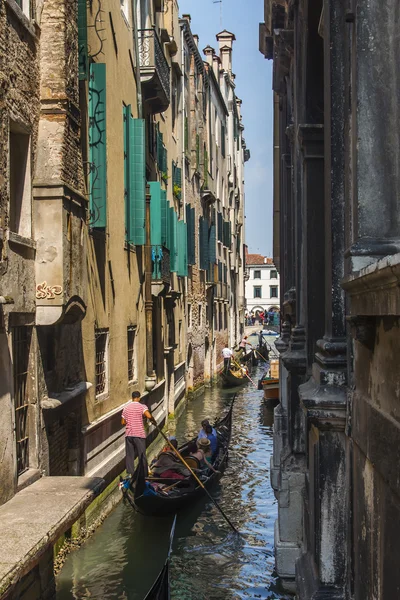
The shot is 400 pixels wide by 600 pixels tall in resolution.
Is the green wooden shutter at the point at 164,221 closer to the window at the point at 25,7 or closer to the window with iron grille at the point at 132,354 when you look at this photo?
the window with iron grille at the point at 132,354

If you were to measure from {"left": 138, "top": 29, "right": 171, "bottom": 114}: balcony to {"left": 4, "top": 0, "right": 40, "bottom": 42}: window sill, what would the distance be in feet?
24.0

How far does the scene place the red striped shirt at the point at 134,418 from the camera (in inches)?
464

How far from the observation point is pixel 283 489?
26.0ft

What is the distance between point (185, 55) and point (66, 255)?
749 inches

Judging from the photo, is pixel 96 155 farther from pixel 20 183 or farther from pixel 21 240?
pixel 21 240

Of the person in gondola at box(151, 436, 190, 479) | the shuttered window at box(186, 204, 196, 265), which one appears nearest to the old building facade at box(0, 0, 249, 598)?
the shuttered window at box(186, 204, 196, 265)

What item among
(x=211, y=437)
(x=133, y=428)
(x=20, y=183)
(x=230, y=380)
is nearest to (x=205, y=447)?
(x=211, y=437)

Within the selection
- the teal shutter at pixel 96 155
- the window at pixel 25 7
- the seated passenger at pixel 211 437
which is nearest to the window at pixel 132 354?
the seated passenger at pixel 211 437

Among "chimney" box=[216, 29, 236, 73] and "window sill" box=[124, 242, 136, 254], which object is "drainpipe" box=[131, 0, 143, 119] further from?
"chimney" box=[216, 29, 236, 73]

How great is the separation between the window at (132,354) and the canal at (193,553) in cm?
249

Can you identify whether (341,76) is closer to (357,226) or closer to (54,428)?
(357,226)

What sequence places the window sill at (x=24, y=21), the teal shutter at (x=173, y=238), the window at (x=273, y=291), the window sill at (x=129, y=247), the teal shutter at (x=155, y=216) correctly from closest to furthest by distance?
the window sill at (x=24, y=21), the window sill at (x=129, y=247), the teal shutter at (x=155, y=216), the teal shutter at (x=173, y=238), the window at (x=273, y=291)

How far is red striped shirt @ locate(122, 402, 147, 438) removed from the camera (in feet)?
38.7

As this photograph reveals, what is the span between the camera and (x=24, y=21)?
25.2ft
